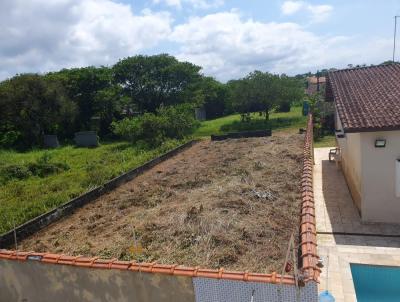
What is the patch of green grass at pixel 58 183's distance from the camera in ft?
35.8

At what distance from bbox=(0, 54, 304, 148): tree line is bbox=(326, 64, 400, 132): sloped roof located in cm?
1431

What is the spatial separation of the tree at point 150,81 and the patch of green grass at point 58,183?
44.6ft

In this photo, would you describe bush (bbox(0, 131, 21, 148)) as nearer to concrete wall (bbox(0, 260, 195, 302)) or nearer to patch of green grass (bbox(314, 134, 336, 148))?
patch of green grass (bbox(314, 134, 336, 148))

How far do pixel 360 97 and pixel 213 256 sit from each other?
764 centimetres

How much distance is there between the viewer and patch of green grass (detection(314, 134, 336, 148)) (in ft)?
71.1

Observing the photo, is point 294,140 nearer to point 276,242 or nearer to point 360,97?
point 360,97

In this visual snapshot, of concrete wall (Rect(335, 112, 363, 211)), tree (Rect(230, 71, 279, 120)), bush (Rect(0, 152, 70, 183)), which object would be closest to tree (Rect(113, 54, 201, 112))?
tree (Rect(230, 71, 279, 120))

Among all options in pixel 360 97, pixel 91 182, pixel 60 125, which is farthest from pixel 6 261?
pixel 60 125

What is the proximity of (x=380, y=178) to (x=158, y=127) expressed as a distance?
18050 mm

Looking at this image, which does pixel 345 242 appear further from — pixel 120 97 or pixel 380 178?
pixel 120 97

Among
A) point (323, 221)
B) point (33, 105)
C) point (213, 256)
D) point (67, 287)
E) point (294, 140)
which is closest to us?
point (67, 287)

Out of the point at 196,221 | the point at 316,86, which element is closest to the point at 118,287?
the point at 196,221

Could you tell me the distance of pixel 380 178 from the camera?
952 centimetres

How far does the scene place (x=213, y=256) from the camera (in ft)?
21.2
